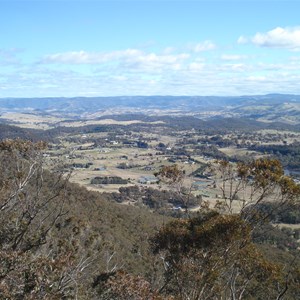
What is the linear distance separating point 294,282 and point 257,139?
134962mm

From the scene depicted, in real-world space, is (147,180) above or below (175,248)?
below

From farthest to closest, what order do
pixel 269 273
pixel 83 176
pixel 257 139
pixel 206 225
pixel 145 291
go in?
pixel 257 139 < pixel 83 176 < pixel 269 273 < pixel 206 225 < pixel 145 291

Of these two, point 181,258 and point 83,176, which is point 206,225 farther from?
point 83,176

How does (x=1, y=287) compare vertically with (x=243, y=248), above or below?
above

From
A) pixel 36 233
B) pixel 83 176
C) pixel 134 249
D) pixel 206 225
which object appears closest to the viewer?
pixel 206 225

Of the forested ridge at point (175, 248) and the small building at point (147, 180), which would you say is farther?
the small building at point (147, 180)

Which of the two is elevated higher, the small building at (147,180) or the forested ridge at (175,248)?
the forested ridge at (175,248)

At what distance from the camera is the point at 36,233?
1405 cm

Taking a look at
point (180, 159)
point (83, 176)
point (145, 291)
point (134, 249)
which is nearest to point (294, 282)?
point (145, 291)

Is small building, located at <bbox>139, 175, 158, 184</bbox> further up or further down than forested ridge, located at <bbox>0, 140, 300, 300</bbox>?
further down

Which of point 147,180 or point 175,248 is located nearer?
point 175,248

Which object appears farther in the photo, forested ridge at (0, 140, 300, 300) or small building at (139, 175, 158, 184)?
small building at (139, 175, 158, 184)

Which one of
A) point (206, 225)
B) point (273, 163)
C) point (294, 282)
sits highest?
point (273, 163)

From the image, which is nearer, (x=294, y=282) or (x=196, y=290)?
(x=196, y=290)
